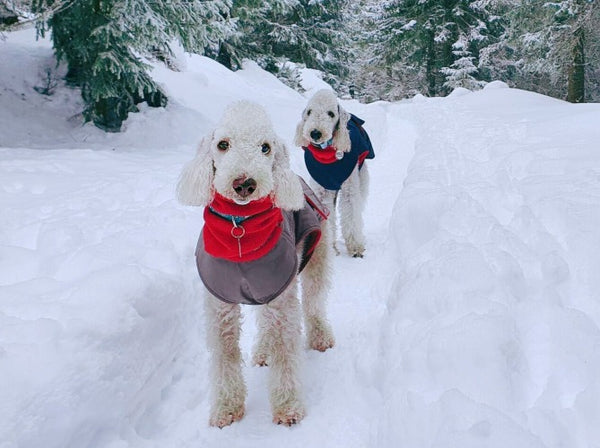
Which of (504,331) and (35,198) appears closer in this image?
(504,331)

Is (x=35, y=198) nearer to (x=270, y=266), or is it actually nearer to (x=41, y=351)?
(x=41, y=351)

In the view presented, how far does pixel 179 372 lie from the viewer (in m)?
3.03

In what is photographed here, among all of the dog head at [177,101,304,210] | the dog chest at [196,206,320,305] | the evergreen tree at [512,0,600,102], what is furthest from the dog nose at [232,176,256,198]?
the evergreen tree at [512,0,600,102]

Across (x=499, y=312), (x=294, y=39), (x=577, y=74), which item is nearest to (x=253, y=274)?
(x=499, y=312)

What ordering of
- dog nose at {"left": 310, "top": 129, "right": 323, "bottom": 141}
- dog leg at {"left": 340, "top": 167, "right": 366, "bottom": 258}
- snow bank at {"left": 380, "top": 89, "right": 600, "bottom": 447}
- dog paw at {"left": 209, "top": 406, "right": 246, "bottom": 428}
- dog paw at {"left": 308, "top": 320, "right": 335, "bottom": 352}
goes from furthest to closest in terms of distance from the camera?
dog leg at {"left": 340, "top": 167, "right": 366, "bottom": 258}
dog nose at {"left": 310, "top": 129, "right": 323, "bottom": 141}
dog paw at {"left": 308, "top": 320, "right": 335, "bottom": 352}
dog paw at {"left": 209, "top": 406, "right": 246, "bottom": 428}
snow bank at {"left": 380, "top": 89, "right": 600, "bottom": 447}

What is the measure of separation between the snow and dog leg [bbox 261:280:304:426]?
5.0 inches

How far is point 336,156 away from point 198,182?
2742 mm

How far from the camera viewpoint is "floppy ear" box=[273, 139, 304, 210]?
231cm

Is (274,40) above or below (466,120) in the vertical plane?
below

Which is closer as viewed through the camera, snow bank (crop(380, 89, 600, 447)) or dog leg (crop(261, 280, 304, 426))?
snow bank (crop(380, 89, 600, 447))

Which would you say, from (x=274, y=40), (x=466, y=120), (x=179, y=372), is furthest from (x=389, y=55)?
(x=179, y=372)

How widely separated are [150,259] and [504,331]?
2.76 meters

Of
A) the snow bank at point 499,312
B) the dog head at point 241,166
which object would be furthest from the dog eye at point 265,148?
the snow bank at point 499,312

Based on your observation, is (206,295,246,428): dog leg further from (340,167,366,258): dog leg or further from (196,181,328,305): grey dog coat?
(340,167,366,258): dog leg
